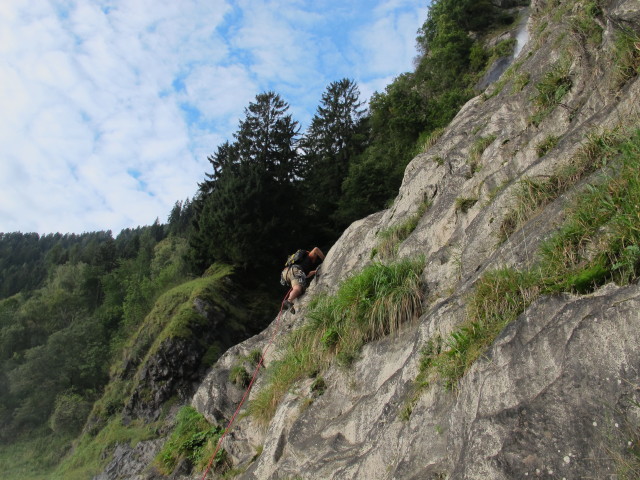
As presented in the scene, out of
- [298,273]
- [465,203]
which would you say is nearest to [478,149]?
[465,203]

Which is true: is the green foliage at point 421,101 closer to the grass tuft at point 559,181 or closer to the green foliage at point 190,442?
the green foliage at point 190,442

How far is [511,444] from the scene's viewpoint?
334 cm

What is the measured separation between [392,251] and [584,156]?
4.02 metres

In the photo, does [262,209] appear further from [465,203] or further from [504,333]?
[504,333]

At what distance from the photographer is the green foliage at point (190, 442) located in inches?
397

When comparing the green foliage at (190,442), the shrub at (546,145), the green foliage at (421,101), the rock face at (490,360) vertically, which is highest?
the green foliage at (421,101)

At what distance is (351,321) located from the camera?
7.11m

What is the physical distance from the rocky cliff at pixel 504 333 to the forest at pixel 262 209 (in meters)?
9.17

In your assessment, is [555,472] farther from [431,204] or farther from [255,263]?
[255,263]

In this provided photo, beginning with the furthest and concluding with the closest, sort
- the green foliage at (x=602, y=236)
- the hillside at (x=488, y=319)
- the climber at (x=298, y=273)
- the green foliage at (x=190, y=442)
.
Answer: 1. the climber at (x=298, y=273)
2. the green foliage at (x=190, y=442)
3. the green foliage at (x=602, y=236)
4. the hillside at (x=488, y=319)

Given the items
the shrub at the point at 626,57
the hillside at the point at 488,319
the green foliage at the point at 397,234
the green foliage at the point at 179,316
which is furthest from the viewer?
the green foliage at the point at 179,316

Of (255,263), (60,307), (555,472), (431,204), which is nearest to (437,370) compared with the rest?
(555,472)

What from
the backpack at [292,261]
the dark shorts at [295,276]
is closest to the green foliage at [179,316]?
the backpack at [292,261]

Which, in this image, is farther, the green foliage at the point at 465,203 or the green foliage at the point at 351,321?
the green foliage at the point at 465,203
